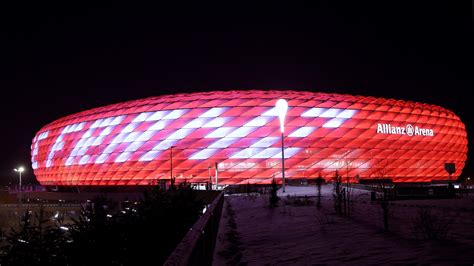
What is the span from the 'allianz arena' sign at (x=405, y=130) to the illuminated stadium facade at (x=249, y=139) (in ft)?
0.42

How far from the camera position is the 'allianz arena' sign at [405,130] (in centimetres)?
6462

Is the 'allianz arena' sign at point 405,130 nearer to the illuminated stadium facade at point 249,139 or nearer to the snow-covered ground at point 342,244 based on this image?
the illuminated stadium facade at point 249,139

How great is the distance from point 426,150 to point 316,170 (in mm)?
17355

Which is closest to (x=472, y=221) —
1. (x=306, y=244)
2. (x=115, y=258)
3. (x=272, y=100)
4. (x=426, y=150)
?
(x=306, y=244)

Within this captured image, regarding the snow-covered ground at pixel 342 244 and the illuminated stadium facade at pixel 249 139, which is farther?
the illuminated stadium facade at pixel 249 139

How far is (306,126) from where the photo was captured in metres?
61.0

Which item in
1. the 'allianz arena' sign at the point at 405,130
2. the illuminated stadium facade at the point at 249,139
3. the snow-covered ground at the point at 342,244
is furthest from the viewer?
the 'allianz arena' sign at the point at 405,130

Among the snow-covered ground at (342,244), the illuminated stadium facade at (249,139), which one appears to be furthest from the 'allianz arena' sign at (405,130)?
the snow-covered ground at (342,244)

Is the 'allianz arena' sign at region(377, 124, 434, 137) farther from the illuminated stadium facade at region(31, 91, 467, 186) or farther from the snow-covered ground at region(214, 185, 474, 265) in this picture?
the snow-covered ground at region(214, 185, 474, 265)

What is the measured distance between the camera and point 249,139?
6012 cm

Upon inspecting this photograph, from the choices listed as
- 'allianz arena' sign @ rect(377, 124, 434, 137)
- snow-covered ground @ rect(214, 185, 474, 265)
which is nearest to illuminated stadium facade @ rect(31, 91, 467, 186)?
'allianz arena' sign @ rect(377, 124, 434, 137)

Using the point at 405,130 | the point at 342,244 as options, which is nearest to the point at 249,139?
the point at 405,130

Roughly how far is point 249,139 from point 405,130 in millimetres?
21264

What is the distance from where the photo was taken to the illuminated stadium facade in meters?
60.2
